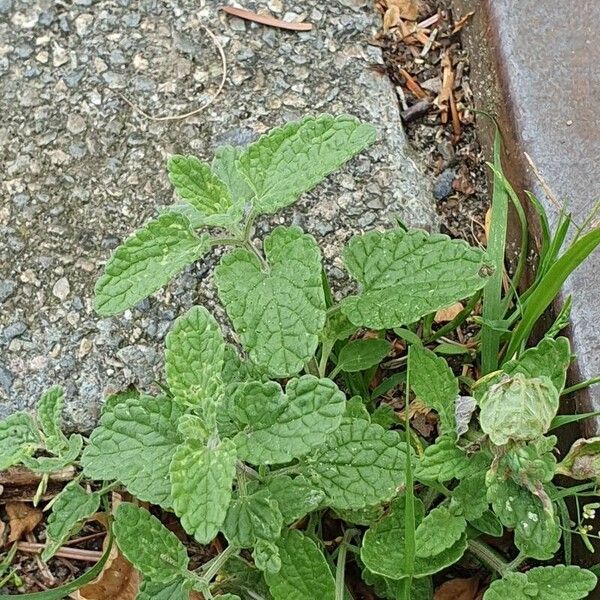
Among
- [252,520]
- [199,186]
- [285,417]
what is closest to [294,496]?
[252,520]

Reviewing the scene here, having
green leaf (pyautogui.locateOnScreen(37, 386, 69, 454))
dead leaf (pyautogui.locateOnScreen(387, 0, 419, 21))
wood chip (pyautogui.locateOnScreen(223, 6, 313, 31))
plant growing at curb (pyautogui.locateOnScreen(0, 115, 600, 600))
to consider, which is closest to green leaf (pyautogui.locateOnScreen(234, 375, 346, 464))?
plant growing at curb (pyautogui.locateOnScreen(0, 115, 600, 600))

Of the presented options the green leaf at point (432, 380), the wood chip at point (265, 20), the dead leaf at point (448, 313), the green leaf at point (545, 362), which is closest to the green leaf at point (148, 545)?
the green leaf at point (432, 380)

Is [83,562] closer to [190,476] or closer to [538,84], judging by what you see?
[190,476]

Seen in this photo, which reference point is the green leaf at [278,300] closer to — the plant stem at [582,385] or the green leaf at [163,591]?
the green leaf at [163,591]

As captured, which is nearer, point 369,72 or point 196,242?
point 196,242

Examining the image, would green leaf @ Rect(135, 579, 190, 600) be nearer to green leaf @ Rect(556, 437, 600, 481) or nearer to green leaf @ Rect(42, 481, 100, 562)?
green leaf @ Rect(42, 481, 100, 562)

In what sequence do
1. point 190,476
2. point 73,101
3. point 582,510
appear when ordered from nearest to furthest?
point 190,476 < point 582,510 < point 73,101

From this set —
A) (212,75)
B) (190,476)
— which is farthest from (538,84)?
(190,476)

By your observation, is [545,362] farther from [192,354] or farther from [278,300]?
[192,354]
